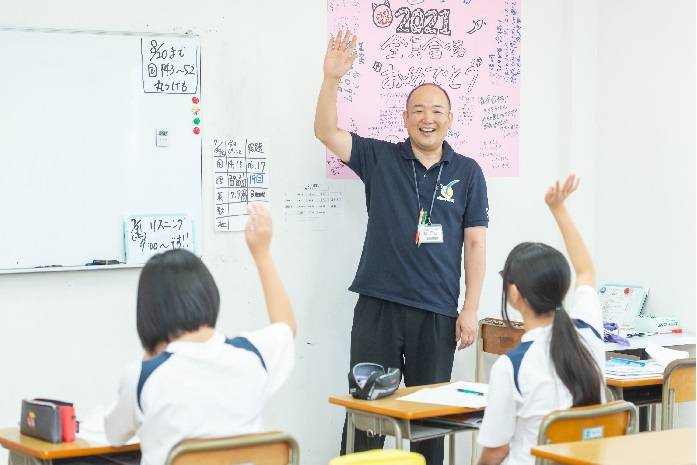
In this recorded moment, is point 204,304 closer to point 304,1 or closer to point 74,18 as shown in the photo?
point 74,18

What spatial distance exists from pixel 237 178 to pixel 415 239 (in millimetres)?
877

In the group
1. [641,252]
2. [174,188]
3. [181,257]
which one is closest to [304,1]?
[174,188]

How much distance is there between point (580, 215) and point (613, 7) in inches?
46.0

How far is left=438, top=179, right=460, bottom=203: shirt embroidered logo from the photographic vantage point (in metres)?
4.70

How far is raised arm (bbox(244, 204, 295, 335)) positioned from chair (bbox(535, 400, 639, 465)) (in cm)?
76

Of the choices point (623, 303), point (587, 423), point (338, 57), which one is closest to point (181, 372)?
point (587, 423)

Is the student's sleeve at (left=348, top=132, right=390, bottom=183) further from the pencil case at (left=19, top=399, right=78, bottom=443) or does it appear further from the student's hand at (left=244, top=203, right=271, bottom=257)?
the pencil case at (left=19, top=399, right=78, bottom=443)

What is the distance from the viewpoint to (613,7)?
569 centimetres

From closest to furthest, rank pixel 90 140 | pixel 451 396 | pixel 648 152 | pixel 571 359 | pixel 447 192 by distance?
pixel 571 359, pixel 451 396, pixel 90 140, pixel 447 192, pixel 648 152

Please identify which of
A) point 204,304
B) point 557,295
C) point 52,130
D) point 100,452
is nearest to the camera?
point 204,304

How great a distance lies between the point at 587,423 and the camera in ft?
9.66

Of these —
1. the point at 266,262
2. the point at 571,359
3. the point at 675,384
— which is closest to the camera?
the point at 266,262

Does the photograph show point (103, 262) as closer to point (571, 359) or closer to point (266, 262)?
point (266, 262)

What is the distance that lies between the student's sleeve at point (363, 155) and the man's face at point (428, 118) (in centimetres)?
17
